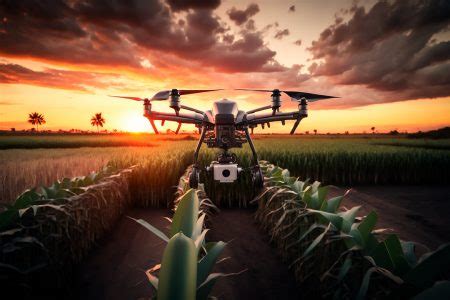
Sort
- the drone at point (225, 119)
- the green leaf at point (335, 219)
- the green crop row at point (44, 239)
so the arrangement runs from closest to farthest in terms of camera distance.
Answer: the green leaf at point (335, 219) → the green crop row at point (44, 239) → the drone at point (225, 119)

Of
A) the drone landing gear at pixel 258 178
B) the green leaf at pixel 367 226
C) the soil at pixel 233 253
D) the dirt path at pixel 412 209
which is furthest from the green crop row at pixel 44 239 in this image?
the dirt path at pixel 412 209

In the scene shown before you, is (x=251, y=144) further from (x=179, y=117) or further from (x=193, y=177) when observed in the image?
(x=179, y=117)

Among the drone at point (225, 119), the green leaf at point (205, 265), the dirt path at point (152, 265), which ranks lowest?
the dirt path at point (152, 265)

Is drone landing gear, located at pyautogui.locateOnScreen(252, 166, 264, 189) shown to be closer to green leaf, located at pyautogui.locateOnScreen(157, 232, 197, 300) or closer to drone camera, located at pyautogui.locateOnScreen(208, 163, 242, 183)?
drone camera, located at pyautogui.locateOnScreen(208, 163, 242, 183)

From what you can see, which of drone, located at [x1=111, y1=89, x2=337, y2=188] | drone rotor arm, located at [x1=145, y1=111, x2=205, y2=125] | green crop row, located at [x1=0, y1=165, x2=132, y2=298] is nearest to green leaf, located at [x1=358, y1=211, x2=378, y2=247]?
drone, located at [x1=111, y1=89, x2=337, y2=188]

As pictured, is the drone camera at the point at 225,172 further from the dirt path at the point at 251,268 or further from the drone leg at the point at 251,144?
the dirt path at the point at 251,268

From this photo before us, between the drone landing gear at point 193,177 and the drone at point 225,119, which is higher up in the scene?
the drone at point 225,119

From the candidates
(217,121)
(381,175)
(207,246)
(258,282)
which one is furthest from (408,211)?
(207,246)

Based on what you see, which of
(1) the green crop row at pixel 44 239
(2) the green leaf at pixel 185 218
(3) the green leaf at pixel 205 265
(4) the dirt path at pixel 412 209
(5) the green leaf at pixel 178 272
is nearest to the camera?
(5) the green leaf at pixel 178 272
